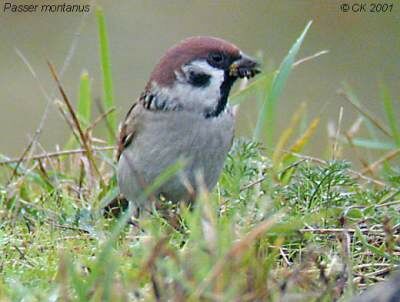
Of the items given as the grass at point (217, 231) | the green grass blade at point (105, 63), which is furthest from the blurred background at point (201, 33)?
the grass at point (217, 231)

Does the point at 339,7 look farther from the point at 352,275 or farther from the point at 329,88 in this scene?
the point at 352,275

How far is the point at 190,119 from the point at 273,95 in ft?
1.52

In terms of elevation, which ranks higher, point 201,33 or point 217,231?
point 217,231

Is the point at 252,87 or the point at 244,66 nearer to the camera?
the point at 244,66

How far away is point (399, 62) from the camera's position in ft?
29.8

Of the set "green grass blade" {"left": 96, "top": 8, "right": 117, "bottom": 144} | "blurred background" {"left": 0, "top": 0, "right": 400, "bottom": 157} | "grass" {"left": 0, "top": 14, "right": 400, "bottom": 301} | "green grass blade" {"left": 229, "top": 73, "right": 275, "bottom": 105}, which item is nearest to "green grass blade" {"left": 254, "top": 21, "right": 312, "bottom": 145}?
"grass" {"left": 0, "top": 14, "right": 400, "bottom": 301}

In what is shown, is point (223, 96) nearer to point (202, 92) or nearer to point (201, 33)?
point (202, 92)

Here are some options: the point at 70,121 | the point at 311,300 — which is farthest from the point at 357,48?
the point at 311,300

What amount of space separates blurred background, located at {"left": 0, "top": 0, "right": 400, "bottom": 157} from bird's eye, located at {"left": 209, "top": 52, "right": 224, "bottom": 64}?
135 inches

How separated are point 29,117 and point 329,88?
1.97m

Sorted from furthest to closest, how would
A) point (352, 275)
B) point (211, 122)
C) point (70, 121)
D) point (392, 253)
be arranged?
1. point (70, 121)
2. point (211, 122)
3. point (392, 253)
4. point (352, 275)

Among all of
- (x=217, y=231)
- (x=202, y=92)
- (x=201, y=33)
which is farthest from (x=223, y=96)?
(x=201, y=33)

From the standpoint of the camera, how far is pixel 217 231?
334cm

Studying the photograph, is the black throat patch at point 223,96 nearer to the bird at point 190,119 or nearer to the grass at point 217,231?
the bird at point 190,119
